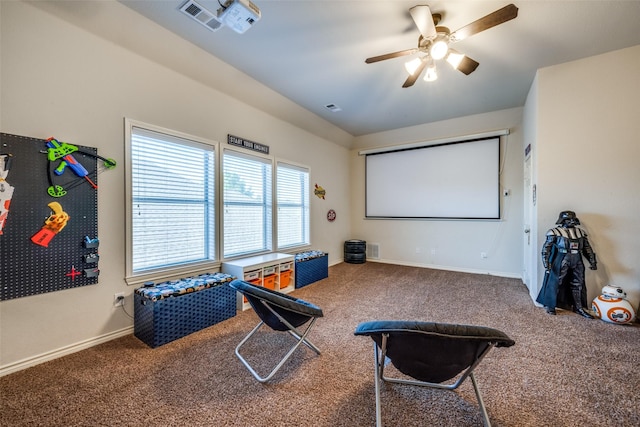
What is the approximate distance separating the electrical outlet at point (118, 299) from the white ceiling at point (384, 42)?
9.06 feet

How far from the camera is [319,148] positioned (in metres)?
5.68

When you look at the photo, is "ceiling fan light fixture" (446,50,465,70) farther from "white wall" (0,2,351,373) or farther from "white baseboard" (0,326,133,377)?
"white baseboard" (0,326,133,377)

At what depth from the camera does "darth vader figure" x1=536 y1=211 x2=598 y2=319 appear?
10.1ft

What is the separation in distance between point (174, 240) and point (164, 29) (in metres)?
2.29

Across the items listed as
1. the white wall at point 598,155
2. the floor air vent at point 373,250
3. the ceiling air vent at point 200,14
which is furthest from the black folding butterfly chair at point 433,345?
the floor air vent at point 373,250

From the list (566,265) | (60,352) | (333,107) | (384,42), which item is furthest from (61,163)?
(566,265)

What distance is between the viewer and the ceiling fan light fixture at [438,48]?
7.94 ft

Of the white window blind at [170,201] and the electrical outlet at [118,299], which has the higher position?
the white window blind at [170,201]

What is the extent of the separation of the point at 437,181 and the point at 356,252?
2.44 metres

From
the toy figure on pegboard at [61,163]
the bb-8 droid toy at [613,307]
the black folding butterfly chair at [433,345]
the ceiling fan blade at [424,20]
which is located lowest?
the bb-8 droid toy at [613,307]

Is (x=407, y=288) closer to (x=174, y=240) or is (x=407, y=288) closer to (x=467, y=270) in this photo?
(x=467, y=270)

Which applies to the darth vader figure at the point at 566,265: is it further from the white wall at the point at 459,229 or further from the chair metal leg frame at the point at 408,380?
the chair metal leg frame at the point at 408,380

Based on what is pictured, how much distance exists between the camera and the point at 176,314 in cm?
255

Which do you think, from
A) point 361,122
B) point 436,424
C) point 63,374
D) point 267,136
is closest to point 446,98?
point 361,122
